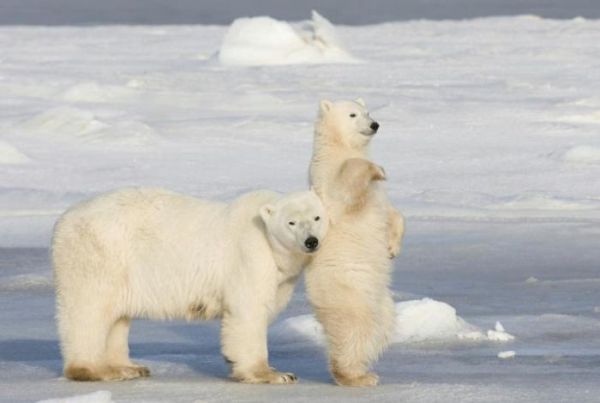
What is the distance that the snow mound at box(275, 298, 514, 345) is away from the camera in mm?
5273

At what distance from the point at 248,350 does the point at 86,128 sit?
9.42m

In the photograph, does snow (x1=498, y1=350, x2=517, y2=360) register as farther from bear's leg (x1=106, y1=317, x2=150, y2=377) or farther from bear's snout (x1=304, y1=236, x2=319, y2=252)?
bear's leg (x1=106, y1=317, x2=150, y2=377)

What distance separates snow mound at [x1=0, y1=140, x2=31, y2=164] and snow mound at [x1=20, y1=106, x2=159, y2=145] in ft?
4.39

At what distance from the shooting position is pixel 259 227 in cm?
443

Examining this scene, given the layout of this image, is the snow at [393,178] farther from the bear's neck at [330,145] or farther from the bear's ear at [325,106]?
the bear's ear at [325,106]

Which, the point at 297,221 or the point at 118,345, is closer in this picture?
the point at 297,221

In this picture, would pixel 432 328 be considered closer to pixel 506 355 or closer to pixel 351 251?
pixel 506 355

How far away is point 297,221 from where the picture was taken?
429 centimetres

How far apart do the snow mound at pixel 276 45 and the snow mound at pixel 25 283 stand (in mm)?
15158

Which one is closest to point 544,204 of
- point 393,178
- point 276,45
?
point 393,178

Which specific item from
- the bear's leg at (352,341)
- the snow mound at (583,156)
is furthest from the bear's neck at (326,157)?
the snow mound at (583,156)

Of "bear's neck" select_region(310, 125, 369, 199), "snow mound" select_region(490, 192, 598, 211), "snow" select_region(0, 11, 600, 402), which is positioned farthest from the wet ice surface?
"snow mound" select_region(490, 192, 598, 211)

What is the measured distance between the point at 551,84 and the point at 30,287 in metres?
12.7

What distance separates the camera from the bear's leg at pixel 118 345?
15.3 feet
